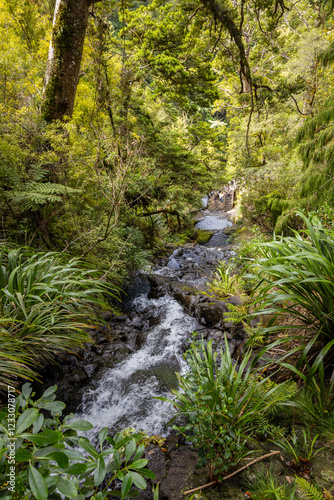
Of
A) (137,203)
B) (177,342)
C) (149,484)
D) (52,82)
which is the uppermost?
(52,82)

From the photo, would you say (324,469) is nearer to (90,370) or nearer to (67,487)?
(67,487)

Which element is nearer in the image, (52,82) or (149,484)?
(149,484)

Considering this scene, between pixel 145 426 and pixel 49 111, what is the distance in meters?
4.72

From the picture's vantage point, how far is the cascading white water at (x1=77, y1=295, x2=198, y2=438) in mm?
2584

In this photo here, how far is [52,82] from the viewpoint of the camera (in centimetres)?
365

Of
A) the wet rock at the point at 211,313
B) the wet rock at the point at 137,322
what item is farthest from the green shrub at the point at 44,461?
the wet rock at the point at 137,322

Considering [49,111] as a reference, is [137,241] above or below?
below

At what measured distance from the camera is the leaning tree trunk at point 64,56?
11.4ft

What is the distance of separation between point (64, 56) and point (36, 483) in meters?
4.95

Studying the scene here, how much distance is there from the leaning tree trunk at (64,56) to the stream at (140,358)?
3806 millimetres

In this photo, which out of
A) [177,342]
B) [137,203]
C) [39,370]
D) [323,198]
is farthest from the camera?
[137,203]

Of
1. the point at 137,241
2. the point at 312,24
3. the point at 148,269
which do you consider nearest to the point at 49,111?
the point at 137,241

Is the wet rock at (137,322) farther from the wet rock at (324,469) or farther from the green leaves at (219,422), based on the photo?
the wet rock at (324,469)

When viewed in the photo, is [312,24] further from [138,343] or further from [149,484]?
[149,484]
